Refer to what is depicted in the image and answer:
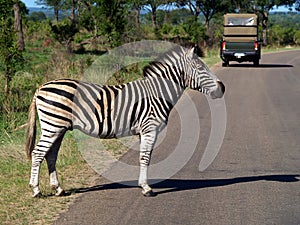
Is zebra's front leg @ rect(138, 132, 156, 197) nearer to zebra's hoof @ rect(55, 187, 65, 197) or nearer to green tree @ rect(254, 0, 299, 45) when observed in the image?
zebra's hoof @ rect(55, 187, 65, 197)

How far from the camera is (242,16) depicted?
33875 millimetres

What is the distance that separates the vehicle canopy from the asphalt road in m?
19.0

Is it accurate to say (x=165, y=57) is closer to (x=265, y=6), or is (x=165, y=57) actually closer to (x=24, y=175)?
(x=24, y=175)

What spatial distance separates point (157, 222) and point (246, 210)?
113 cm

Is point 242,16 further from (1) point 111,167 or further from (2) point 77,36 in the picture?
(1) point 111,167

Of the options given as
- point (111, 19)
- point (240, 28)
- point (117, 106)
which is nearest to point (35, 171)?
point (117, 106)

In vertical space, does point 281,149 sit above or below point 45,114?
below

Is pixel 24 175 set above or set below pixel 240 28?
below

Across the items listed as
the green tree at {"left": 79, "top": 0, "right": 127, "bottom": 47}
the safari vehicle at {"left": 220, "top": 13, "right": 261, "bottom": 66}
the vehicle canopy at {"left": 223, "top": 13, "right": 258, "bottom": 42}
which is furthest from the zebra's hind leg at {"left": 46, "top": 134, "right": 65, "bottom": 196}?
the vehicle canopy at {"left": 223, "top": 13, "right": 258, "bottom": 42}

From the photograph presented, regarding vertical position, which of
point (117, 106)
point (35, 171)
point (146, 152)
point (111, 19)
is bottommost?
point (35, 171)

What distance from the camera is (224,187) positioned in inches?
289

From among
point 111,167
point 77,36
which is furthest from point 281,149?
point 77,36

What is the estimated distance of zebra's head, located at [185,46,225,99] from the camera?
7305 mm

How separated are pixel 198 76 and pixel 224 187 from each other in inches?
60.1
